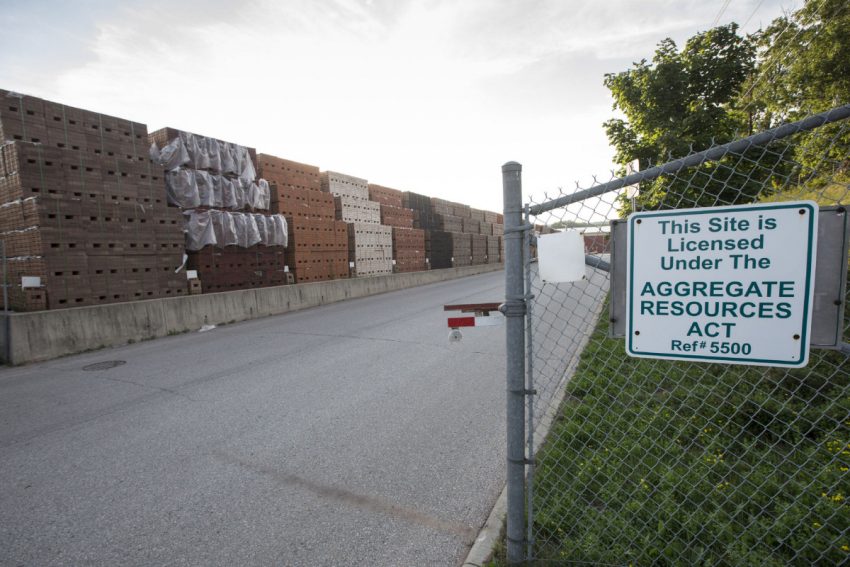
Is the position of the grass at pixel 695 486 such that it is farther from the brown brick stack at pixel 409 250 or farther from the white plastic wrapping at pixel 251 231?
the brown brick stack at pixel 409 250

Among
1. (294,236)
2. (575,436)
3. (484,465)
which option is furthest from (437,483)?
(294,236)

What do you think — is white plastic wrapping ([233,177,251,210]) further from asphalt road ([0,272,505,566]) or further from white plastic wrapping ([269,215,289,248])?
asphalt road ([0,272,505,566])

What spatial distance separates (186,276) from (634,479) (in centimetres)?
1210

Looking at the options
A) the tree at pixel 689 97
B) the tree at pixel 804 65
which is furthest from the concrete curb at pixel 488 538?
the tree at pixel 804 65

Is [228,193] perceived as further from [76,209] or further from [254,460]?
[254,460]

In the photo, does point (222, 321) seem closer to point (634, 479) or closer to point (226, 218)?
point (226, 218)

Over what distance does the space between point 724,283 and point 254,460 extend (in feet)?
12.7

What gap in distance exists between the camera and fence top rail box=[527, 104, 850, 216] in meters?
1.75

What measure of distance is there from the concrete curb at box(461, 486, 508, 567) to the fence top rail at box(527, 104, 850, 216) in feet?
6.60

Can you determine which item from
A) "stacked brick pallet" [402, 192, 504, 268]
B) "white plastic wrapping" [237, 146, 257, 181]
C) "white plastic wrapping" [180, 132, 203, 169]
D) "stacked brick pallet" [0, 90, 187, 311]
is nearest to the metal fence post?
"stacked brick pallet" [0, 90, 187, 311]

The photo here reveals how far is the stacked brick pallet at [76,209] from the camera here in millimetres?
8977

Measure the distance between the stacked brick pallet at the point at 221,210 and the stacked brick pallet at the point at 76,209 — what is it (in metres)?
1.05

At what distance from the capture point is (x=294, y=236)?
16250 mm

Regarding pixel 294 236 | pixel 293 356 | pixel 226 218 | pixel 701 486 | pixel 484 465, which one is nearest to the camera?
pixel 701 486
